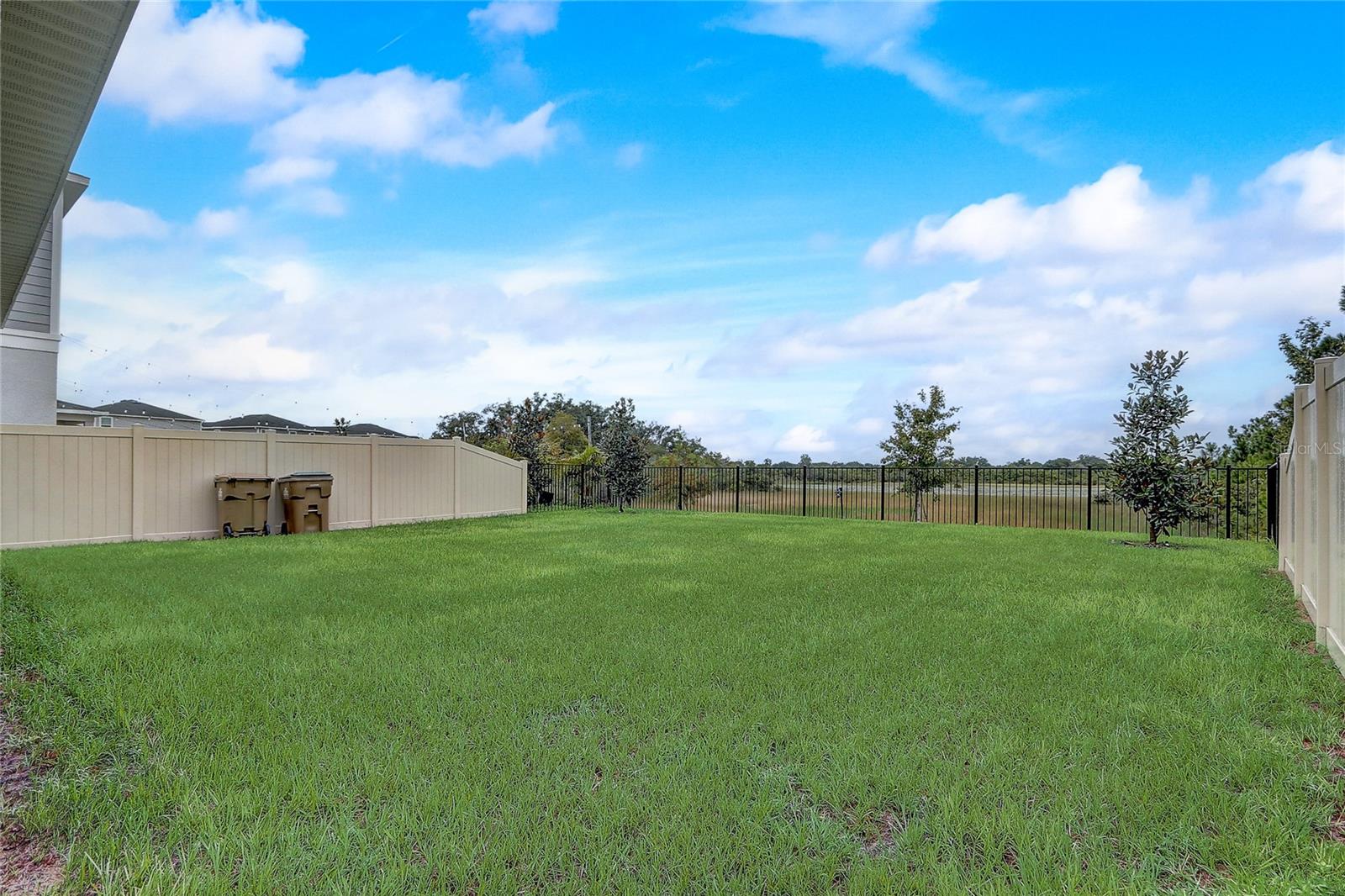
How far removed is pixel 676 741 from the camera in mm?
2715

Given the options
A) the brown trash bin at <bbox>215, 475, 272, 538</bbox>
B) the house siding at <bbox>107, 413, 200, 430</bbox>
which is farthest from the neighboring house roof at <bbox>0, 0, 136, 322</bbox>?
the house siding at <bbox>107, 413, 200, 430</bbox>

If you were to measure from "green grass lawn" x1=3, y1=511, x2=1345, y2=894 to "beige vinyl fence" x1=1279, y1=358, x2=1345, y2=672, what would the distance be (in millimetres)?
281

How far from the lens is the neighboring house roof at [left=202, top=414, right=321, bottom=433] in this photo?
74.1ft

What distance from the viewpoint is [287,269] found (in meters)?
13.2

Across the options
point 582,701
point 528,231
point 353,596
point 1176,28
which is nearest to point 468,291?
point 528,231

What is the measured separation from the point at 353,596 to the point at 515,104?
1083cm

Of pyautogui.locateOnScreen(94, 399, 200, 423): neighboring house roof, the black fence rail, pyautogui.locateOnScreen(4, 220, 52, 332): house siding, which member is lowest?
the black fence rail

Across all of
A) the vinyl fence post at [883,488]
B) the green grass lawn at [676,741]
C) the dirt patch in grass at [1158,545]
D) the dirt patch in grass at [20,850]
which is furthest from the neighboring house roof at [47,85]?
the vinyl fence post at [883,488]

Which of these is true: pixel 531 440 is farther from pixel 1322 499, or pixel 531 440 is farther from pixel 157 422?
pixel 1322 499

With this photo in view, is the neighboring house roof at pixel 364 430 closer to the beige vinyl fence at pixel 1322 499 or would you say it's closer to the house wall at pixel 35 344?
the house wall at pixel 35 344

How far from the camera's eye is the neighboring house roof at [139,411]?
20.5 meters

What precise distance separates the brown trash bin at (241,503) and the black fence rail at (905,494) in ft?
25.6

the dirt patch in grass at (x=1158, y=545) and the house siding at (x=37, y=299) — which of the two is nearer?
the dirt patch in grass at (x=1158, y=545)

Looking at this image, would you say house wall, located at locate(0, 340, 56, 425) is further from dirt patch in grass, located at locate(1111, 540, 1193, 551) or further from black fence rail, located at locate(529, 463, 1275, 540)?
dirt patch in grass, located at locate(1111, 540, 1193, 551)
